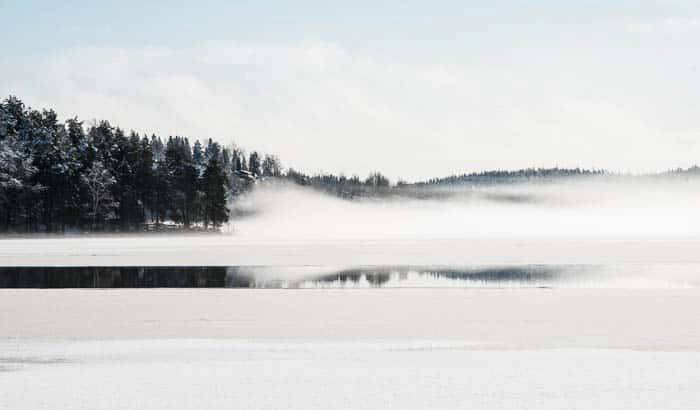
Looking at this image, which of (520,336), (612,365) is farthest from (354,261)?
(612,365)

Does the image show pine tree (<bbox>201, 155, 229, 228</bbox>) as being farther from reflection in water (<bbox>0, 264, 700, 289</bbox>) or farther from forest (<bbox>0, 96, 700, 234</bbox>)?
reflection in water (<bbox>0, 264, 700, 289</bbox>)

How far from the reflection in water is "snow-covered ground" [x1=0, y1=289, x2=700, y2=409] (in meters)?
4.91

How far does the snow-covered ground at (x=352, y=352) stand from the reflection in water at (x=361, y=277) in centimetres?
491

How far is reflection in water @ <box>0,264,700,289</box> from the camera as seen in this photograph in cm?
2648

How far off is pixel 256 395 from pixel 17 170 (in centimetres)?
9442

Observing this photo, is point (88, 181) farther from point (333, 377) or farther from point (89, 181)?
point (333, 377)

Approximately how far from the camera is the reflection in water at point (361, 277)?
26484 mm

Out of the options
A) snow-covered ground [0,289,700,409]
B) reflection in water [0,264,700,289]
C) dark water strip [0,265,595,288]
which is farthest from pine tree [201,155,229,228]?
snow-covered ground [0,289,700,409]

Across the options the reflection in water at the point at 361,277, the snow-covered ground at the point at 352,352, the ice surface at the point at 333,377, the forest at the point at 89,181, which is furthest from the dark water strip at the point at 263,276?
the forest at the point at 89,181

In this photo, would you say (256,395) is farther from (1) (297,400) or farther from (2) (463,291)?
(2) (463,291)

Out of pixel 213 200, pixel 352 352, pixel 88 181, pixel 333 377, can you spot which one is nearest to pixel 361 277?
pixel 352 352

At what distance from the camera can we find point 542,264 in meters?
36.7

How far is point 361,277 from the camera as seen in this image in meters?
29.7

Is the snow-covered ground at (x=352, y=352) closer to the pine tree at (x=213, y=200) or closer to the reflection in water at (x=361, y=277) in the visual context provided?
the reflection in water at (x=361, y=277)
